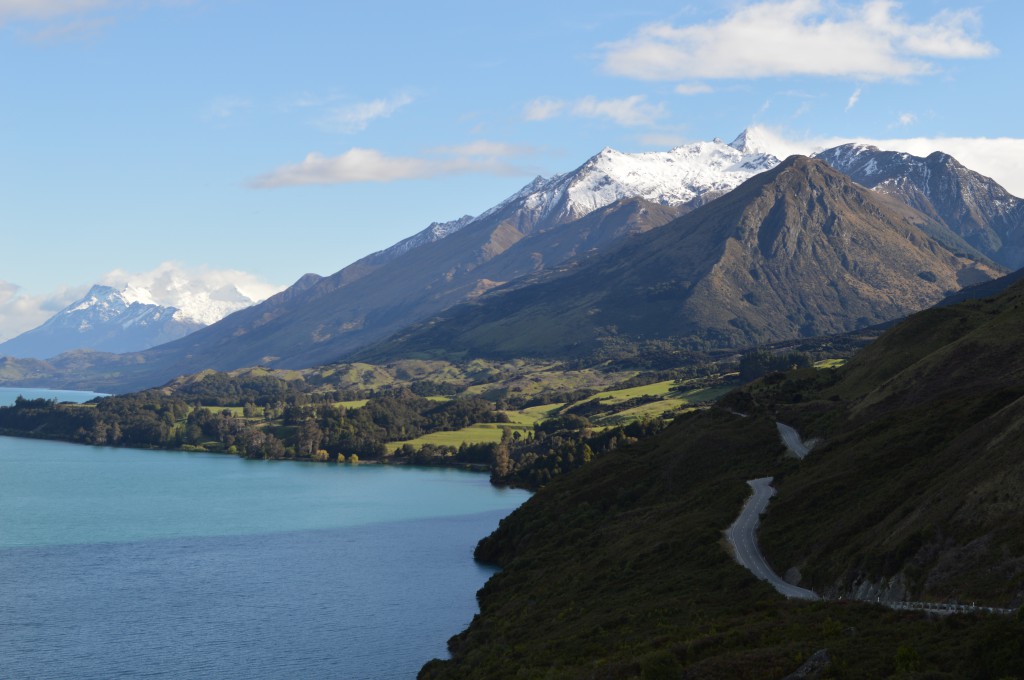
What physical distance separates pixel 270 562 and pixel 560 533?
4379 centimetres

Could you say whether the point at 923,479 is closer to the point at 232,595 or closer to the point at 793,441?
the point at 793,441

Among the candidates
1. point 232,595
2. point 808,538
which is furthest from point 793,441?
point 232,595

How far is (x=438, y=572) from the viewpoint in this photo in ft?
484

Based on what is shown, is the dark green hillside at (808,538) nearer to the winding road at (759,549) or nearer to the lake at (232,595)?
the winding road at (759,549)

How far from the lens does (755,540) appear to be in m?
97.0

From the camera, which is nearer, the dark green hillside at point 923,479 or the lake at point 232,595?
the dark green hillside at point 923,479

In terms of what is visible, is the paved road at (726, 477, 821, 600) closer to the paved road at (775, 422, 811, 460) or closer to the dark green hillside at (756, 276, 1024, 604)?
the dark green hillside at (756, 276, 1024, 604)

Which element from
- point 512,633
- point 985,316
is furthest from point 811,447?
point 512,633

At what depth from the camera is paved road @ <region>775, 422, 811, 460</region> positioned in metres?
132

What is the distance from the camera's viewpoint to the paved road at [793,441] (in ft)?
431

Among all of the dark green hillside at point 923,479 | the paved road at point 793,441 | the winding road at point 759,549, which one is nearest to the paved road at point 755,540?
the winding road at point 759,549

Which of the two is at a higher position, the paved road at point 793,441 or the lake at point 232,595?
the paved road at point 793,441

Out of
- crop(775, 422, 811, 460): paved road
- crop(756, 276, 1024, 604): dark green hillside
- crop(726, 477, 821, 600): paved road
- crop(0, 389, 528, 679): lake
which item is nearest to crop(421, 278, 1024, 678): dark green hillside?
crop(756, 276, 1024, 604): dark green hillside

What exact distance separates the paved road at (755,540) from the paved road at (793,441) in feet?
32.8
